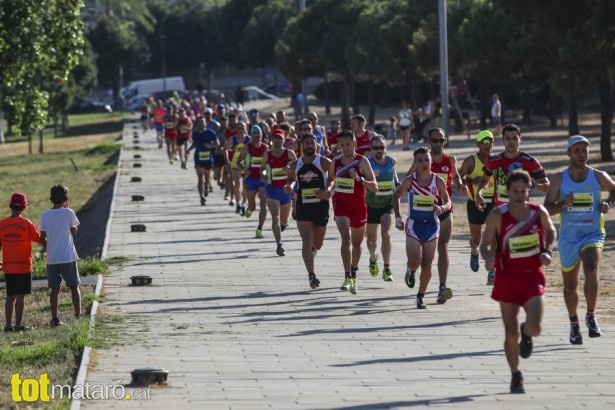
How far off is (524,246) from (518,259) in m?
0.11

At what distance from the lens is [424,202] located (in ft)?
47.3

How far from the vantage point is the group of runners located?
10.2m

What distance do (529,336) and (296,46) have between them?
58690 millimetres

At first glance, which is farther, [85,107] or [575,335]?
[85,107]

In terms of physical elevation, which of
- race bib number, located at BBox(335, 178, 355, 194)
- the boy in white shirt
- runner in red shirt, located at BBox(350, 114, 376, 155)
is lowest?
the boy in white shirt

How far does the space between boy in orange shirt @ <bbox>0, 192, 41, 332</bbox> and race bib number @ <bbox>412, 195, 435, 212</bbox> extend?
3974mm

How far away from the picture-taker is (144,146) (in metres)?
56.6

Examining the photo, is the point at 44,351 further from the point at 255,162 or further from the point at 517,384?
the point at 255,162

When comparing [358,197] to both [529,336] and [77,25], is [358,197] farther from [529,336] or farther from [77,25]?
[77,25]

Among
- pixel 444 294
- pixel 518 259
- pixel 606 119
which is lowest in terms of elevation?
pixel 444 294

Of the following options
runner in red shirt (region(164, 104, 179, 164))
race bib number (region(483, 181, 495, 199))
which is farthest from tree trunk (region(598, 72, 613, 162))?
race bib number (region(483, 181, 495, 199))

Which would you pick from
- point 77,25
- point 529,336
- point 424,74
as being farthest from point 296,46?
point 529,336

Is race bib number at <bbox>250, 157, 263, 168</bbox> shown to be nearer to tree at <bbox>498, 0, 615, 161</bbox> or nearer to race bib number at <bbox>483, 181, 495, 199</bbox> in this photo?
race bib number at <bbox>483, 181, 495, 199</bbox>

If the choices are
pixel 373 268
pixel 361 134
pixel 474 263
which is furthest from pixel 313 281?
pixel 361 134
